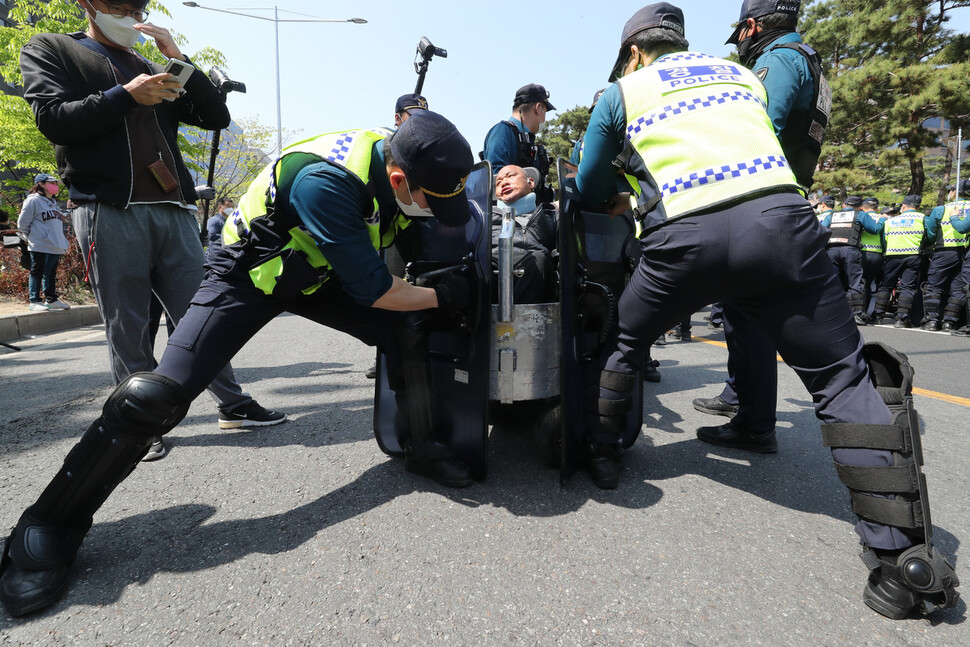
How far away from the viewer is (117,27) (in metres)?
2.26

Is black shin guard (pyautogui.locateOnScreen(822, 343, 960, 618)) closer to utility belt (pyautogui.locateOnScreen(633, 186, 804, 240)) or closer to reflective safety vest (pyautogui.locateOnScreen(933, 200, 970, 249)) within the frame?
utility belt (pyautogui.locateOnScreen(633, 186, 804, 240))

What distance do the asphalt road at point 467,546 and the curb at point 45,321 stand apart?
4043mm

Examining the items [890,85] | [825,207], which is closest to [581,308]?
[825,207]

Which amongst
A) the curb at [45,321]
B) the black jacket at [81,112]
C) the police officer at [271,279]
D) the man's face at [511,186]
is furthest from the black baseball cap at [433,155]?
the curb at [45,321]

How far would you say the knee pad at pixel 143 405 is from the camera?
5.01 ft

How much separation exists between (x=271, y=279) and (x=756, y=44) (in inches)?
93.7

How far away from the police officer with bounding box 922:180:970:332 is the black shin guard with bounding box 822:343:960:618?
785 cm

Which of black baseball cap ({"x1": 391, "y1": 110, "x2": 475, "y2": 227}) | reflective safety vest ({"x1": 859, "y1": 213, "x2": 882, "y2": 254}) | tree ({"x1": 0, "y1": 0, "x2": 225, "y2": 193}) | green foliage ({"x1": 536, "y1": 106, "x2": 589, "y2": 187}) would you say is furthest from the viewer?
green foliage ({"x1": 536, "y1": 106, "x2": 589, "y2": 187})

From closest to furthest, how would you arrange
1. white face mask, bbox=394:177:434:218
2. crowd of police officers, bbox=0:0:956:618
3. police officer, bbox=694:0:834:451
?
crowd of police officers, bbox=0:0:956:618
white face mask, bbox=394:177:434:218
police officer, bbox=694:0:834:451

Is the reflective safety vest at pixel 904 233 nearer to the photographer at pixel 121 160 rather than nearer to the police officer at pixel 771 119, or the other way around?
the police officer at pixel 771 119

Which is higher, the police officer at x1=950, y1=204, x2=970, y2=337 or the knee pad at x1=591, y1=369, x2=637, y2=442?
the police officer at x1=950, y1=204, x2=970, y2=337

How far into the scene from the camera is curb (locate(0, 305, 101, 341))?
5766 millimetres

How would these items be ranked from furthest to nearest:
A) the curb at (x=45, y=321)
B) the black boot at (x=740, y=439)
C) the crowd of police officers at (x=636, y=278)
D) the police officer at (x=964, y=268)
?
Result: the police officer at (x=964, y=268) → the curb at (x=45, y=321) → the black boot at (x=740, y=439) → the crowd of police officers at (x=636, y=278)

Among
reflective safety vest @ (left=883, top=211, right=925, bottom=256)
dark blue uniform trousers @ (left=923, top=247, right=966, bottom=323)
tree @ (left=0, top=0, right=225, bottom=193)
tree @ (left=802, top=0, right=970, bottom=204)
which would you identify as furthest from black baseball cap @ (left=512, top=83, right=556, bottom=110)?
tree @ (left=802, top=0, right=970, bottom=204)
